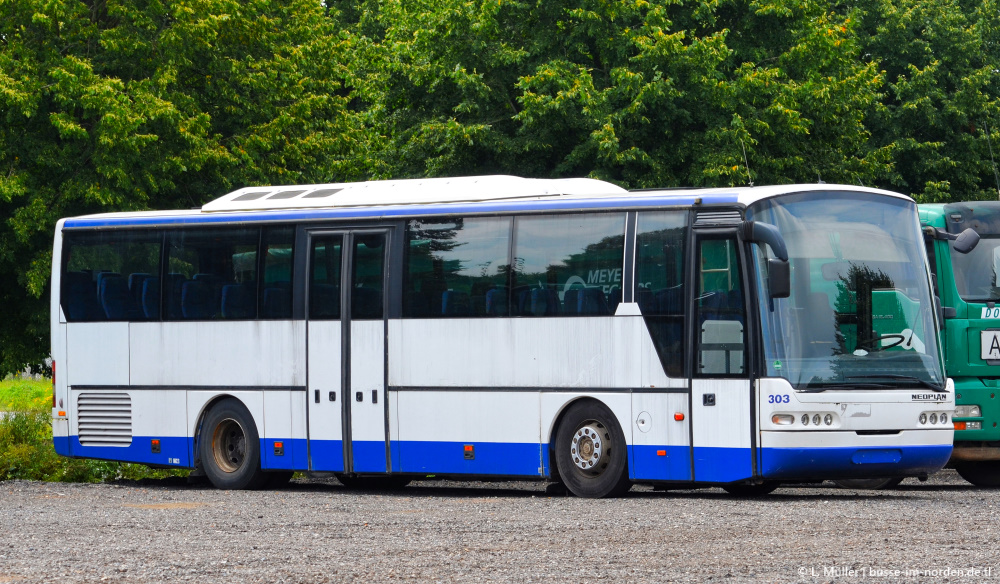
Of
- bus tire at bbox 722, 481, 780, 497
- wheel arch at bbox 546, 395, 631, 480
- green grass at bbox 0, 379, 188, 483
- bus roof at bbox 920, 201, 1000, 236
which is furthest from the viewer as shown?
green grass at bbox 0, 379, 188, 483

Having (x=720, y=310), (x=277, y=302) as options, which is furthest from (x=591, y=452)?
(x=277, y=302)

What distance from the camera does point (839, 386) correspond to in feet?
47.6

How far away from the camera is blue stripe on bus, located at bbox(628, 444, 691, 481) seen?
49.0 feet

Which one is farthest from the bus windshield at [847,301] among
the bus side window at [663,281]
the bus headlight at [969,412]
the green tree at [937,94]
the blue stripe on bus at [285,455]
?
the green tree at [937,94]

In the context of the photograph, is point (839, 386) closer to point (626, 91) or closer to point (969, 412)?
point (969, 412)

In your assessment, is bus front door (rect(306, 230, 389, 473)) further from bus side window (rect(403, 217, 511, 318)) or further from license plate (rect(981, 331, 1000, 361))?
license plate (rect(981, 331, 1000, 361))

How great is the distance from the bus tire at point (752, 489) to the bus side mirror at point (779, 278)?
2.35 meters

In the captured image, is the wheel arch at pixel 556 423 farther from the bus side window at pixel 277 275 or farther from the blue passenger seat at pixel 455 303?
the bus side window at pixel 277 275

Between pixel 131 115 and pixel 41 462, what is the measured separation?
767 centimetres

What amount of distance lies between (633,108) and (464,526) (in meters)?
15.3

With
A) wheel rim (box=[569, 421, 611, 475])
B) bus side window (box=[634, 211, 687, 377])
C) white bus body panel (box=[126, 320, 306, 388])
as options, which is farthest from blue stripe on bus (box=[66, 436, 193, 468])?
bus side window (box=[634, 211, 687, 377])

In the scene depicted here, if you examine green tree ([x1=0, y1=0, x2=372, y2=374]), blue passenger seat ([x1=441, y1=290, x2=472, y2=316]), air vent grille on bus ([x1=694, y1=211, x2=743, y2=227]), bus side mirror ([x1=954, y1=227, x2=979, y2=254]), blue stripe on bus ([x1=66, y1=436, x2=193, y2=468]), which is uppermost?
green tree ([x1=0, y1=0, x2=372, y2=374])

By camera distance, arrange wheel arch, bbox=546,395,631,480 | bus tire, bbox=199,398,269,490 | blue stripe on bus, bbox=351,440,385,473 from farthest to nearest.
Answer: bus tire, bbox=199,398,269,490
blue stripe on bus, bbox=351,440,385,473
wheel arch, bbox=546,395,631,480

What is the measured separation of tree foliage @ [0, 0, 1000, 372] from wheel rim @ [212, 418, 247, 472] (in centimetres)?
896
